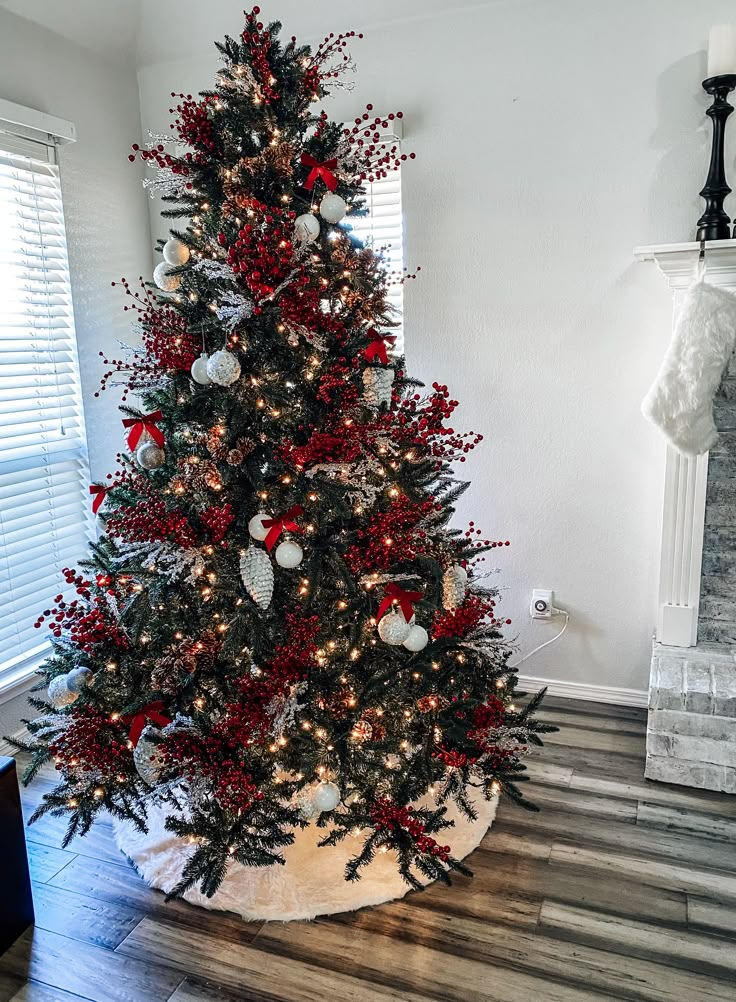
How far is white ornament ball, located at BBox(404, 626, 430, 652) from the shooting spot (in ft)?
5.79

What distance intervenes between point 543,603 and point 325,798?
1277 mm

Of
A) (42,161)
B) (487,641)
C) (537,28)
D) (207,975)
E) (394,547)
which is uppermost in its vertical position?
(537,28)

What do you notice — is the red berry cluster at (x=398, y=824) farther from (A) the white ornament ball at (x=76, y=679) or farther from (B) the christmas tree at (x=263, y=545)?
(A) the white ornament ball at (x=76, y=679)

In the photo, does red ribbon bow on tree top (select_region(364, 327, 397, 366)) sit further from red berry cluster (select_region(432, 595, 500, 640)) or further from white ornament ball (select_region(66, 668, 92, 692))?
white ornament ball (select_region(66, 668, 92, 692))

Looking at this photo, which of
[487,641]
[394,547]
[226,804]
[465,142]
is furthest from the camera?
[465,142]

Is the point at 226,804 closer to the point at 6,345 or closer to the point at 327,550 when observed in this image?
the point at 327,550

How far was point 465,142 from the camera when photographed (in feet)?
8.28

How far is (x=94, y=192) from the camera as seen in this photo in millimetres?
2750

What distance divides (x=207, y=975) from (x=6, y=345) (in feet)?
6.46

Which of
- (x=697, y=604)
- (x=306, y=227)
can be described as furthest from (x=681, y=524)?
(x=306, y=227)

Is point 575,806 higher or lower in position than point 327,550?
lower

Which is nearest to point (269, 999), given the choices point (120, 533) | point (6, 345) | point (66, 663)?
point (66, 663)

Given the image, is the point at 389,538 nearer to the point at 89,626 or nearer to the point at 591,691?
the point at 89,626

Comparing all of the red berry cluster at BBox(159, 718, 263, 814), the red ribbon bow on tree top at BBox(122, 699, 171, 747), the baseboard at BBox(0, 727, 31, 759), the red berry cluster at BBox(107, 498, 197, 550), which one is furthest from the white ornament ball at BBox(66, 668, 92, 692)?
the baseboard at BBox(0, 727, 31, 759)
